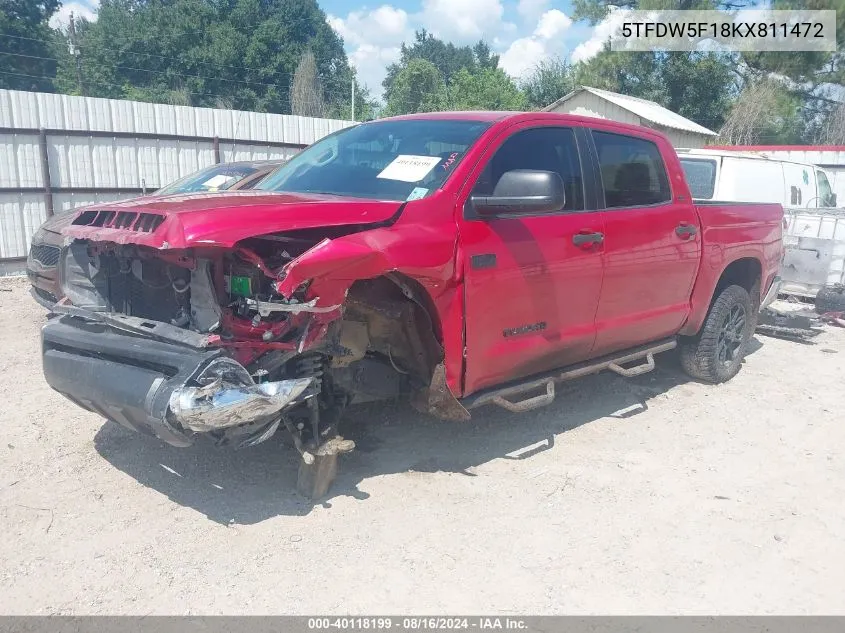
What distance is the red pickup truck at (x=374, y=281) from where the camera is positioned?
120 inches

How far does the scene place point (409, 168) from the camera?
388cm

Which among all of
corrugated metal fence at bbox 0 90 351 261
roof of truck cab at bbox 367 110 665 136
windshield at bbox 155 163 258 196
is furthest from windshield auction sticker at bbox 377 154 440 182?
corrugated metal fence at bbox 0 90 351 261

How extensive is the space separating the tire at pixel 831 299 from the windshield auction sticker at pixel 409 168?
7017mm

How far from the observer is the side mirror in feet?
11.6

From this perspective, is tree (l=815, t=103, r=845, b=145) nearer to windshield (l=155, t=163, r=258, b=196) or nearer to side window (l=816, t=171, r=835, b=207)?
side window (l=816, t=171, r=835, b=207)

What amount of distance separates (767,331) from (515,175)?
5641 millimetres

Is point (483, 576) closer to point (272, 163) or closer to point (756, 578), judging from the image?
point (756, 578)

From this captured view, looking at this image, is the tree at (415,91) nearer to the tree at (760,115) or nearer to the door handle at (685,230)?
the tree at (760,115)

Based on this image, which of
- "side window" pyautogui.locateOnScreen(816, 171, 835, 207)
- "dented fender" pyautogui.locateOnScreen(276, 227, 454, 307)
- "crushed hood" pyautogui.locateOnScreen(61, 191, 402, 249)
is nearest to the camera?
"crushed hood" pyautogui.locateOnScreen(61, 191, 402, 249)

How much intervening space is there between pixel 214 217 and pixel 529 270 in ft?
5.77

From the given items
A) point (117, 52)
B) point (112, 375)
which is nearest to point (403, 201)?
point (112, 375)

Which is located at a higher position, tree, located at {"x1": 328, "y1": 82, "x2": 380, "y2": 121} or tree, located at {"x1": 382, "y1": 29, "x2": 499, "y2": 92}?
tree, located at {"x1": 382, "y1": 29, "x2": 499, "y2": 92}

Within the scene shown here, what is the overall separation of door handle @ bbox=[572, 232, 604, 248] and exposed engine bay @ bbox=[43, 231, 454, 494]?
1.16m
